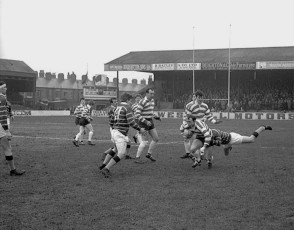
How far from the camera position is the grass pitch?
691cm

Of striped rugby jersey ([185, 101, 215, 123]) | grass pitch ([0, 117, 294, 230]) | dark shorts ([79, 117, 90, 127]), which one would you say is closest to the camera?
grass pitch ([0, 117, 294, 230])

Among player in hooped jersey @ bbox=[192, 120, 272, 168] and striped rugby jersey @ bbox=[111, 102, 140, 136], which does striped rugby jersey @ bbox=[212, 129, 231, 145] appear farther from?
striped rugby jersey @ bbox=[111, 102, 140, 136]

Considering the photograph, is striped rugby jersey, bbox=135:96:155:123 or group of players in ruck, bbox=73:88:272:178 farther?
striped rugby jersey, bbox=135:96:155:123

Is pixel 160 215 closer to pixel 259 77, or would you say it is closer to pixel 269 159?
pixel 269 159

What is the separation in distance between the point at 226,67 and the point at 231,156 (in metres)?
37.6

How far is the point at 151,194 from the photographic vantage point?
8875 mm

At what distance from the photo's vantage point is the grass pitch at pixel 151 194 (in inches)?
272

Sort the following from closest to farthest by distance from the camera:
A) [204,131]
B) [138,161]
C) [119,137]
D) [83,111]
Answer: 1. [119,137]
2. [204,131]
3. [138,161]
4. [83,111]

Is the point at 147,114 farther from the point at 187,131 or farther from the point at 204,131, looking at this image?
the point at 204,131

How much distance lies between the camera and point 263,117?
154 ft

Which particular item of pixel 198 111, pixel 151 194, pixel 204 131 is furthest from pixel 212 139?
pixel 151 194

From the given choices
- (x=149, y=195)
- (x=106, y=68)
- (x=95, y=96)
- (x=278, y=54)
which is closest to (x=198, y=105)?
(x=149, y=195)

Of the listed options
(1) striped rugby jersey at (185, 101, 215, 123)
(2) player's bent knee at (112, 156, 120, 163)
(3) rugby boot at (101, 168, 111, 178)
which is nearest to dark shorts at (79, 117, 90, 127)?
(1) striped rugby jersey at (185, 101, 215, 123)

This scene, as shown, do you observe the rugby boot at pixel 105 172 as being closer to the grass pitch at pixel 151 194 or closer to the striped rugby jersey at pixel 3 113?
the grass pitch at pixel 151 194
